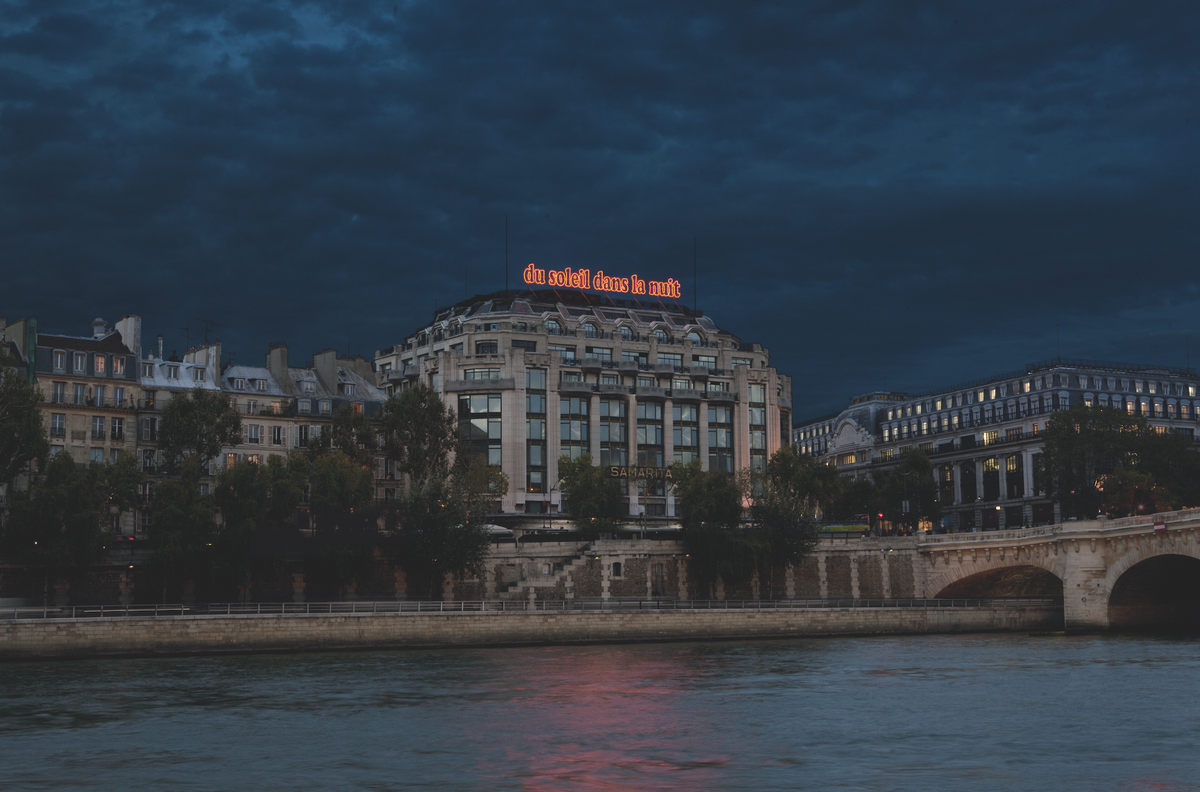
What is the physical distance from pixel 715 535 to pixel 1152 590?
98.8 feet

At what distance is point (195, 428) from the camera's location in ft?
331

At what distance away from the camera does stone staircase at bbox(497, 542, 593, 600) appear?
101 meters

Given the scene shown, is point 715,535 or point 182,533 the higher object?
point 182,533

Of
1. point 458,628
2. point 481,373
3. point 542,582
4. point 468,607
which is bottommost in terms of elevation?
point 458,628

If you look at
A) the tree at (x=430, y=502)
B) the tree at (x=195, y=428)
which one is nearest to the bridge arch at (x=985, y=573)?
the tree at (x=430, y=502)

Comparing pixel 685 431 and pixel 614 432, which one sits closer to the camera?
pixel 614 432

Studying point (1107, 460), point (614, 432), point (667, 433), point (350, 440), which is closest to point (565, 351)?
point (614, 432)

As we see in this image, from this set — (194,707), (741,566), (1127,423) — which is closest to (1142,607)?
(741,566)

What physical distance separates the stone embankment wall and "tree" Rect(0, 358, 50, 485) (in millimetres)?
22461

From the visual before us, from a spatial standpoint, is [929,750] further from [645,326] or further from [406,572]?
[645,326]

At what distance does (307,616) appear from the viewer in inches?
2987

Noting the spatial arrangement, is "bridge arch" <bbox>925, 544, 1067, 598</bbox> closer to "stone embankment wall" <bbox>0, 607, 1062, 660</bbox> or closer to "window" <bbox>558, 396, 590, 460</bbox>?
"stone embankment wall" <bbox>0, 607, 1062, 660</bbox>

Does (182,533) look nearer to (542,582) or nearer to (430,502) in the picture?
(430,502)

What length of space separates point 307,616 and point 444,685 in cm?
1902
